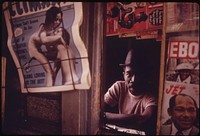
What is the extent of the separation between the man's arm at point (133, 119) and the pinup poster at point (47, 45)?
2.19 ft

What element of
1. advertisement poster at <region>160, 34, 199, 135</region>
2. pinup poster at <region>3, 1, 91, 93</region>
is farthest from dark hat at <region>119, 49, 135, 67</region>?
pinup poster at <region>3, 1, 91, 93</region>

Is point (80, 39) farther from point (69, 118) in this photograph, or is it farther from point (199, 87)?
point (199, 87)

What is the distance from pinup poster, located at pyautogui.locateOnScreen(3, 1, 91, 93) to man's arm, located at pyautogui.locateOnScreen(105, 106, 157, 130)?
26.3 inches

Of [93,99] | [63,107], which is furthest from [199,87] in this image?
[63,107]

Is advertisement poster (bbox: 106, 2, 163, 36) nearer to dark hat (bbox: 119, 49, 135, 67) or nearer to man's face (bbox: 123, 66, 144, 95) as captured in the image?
dark hat (bbox: 119, 49, 135, 67)

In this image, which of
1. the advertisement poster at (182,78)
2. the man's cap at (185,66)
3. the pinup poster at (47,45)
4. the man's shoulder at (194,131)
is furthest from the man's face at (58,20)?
the man's shoulder at (194,131)

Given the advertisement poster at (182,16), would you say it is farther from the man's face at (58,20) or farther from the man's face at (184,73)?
the man's face at (58,20)

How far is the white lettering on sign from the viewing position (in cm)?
289

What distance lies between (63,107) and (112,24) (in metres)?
1.66

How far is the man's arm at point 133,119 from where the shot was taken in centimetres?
322

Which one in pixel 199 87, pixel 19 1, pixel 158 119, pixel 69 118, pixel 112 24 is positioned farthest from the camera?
pixel 19 1

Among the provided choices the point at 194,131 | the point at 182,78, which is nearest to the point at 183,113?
the point at 194,131

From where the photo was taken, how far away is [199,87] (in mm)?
2887

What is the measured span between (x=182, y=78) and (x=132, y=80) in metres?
0.74
